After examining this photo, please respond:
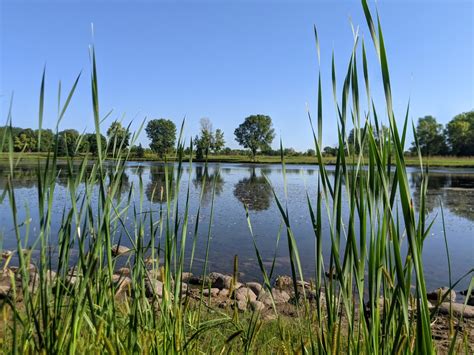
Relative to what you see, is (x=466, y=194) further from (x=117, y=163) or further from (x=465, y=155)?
(x=465, y=155)

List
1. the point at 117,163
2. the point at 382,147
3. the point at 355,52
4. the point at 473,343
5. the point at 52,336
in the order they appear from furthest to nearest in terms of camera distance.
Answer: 1. the point at 473,343
2. the point at 117,163
3. the point at 52,336
4. the point at 382,147
5. the point at 355,52

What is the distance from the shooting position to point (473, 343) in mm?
3873

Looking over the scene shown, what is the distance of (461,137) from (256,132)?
1488 inches

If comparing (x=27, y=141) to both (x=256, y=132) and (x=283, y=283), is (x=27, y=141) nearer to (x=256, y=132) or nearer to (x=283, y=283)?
(x=283, y=283)

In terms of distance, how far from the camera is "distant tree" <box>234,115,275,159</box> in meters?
80.1

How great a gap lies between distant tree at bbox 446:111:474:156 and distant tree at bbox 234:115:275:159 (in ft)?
111

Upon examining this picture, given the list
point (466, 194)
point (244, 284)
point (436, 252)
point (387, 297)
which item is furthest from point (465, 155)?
Answer: point (387, 297)

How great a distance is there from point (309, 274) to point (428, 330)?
584 centimetres

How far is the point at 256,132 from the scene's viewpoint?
8100cm

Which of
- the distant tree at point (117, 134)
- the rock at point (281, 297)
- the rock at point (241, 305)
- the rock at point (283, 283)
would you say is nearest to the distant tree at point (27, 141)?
the distant tree at point (117, 134)

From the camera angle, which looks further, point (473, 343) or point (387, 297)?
point (473, 343)

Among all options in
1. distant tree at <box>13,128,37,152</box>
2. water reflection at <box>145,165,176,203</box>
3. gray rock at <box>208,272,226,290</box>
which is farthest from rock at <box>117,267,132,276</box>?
gray rock at <box>208,272,226,290</box>

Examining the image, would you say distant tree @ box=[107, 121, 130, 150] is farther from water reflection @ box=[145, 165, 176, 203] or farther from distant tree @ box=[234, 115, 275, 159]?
distant tree @ box=[234, 115, 275, 159]

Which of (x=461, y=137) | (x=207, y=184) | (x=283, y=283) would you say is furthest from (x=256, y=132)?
(x=283, y=283)
